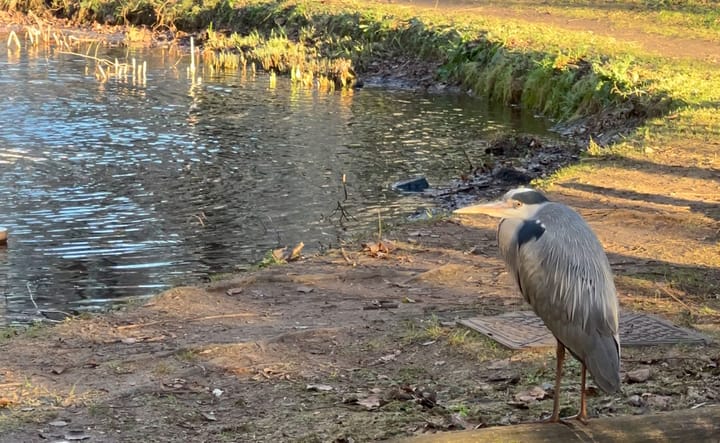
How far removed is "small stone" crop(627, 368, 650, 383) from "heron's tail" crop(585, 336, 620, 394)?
4.37ft

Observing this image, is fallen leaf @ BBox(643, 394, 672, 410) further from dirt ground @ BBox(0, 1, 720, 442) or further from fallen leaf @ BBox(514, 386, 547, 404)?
fallen leaf @ BBox(514, 386, 547, 404)

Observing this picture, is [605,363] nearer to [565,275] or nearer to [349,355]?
[565,275]

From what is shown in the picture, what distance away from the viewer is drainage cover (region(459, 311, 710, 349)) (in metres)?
6.95

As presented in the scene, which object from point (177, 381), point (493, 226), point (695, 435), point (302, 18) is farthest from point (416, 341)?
point (302, 18)

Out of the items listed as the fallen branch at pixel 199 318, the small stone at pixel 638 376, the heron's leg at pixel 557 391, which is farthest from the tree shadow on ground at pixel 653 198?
the heron's leg at pixel 557 391

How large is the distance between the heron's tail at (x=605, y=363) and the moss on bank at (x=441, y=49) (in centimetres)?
1288

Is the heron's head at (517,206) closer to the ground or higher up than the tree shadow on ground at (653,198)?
higher up

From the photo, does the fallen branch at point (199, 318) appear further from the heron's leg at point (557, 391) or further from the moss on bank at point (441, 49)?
the moss on bank at point (441, 49)

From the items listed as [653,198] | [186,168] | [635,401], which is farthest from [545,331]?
[186,168]

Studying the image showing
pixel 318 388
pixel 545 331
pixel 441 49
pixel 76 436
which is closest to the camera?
pixel 76 436

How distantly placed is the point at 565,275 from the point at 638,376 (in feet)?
5.05

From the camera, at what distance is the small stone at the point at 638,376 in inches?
245

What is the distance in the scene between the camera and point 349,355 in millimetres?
7277

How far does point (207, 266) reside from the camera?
35.7ft
